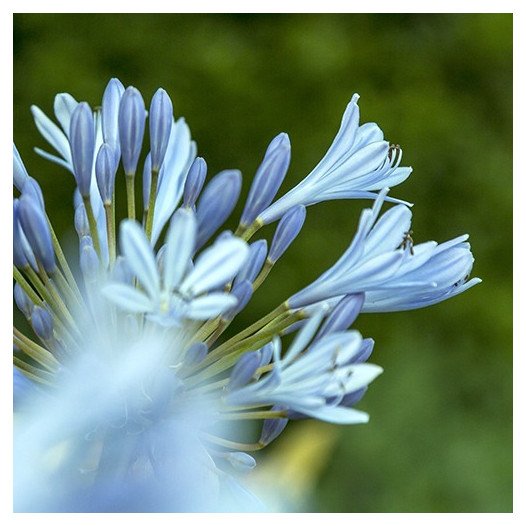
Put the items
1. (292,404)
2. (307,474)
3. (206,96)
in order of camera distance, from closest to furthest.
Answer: (292,404) < (307,474) < (206,96)

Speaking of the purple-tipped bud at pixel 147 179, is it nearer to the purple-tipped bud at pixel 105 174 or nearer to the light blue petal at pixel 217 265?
the purple-tipped bud at pixel 105 174

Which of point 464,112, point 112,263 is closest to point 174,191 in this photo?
point 112,263

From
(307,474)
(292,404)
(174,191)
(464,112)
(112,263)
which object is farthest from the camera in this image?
(464,112)

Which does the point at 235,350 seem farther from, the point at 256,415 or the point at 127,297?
the point at 127,297

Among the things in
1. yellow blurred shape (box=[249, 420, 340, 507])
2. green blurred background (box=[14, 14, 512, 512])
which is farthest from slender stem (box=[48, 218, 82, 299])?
green blurred background (box=[14, 14, 512, 512])

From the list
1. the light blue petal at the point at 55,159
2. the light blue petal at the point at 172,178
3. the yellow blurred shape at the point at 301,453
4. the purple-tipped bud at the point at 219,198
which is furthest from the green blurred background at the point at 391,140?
the purple-tipped bud at the point at 219,198
